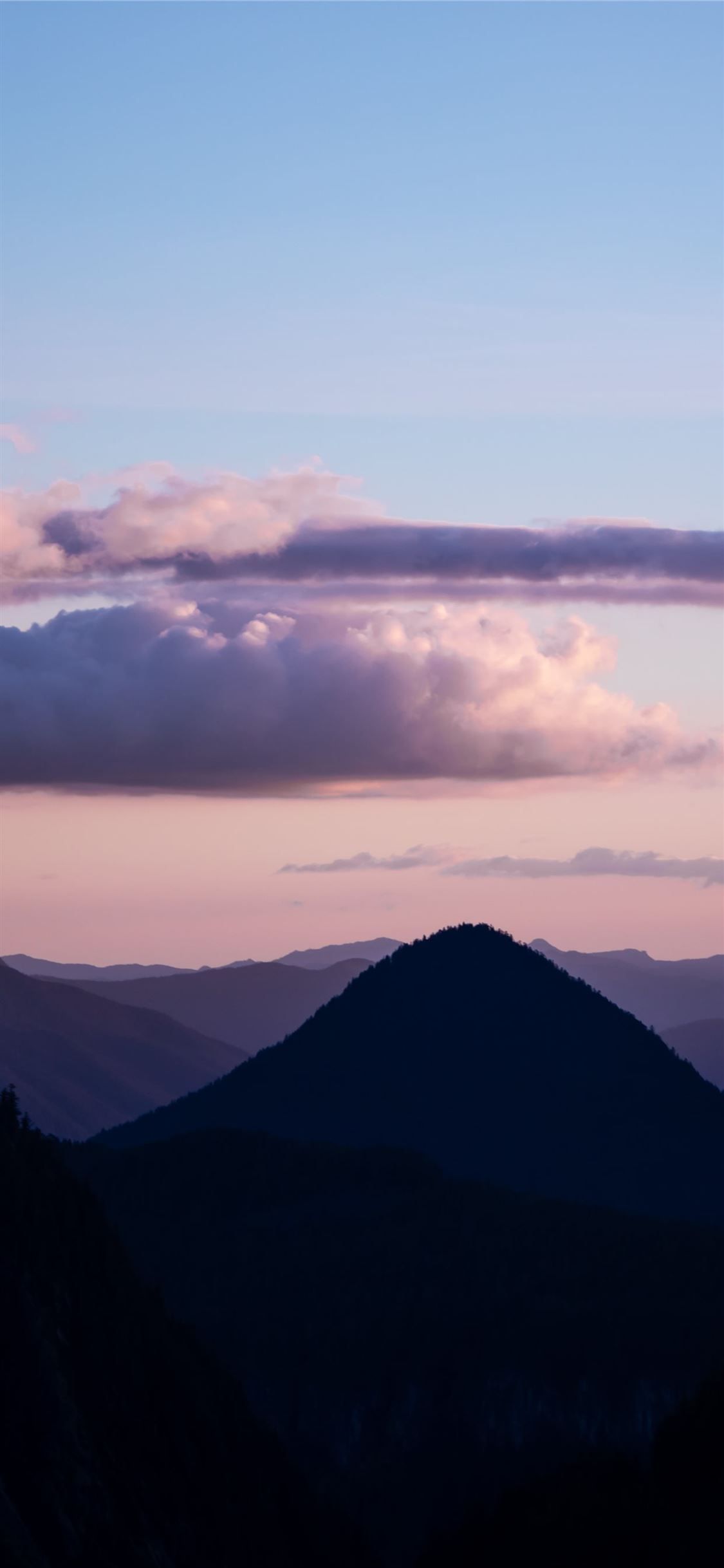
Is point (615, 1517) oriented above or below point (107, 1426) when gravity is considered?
above

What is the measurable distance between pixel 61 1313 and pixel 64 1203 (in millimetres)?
19568

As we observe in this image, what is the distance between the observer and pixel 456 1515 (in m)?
188

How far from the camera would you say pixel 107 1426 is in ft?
504

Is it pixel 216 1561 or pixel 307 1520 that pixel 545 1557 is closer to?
pixel 216 1561

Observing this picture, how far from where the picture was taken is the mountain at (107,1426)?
138125 mm

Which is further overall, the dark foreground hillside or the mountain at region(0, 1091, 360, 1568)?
the mountain at region(0, 1091, 360, 1568)

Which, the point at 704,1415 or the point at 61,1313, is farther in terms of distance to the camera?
the point at 61,1313

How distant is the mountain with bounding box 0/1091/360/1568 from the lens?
138 metres

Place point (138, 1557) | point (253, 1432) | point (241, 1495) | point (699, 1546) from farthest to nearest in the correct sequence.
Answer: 1. point (253, 1432)
2. point (241, 1495)
3. point (138, 1557)
4. point (699, 1546)

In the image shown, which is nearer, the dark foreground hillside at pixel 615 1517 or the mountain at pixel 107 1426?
the dark foreground hillside at pixel 615 1517

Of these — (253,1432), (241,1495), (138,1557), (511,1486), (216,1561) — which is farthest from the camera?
(253,1432)

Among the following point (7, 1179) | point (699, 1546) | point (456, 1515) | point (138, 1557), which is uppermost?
Result: point (7, 1179)

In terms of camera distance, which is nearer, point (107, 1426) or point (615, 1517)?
point (615, 1517)

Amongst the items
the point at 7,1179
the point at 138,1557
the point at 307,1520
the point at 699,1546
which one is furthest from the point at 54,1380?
the point at 699,1546
